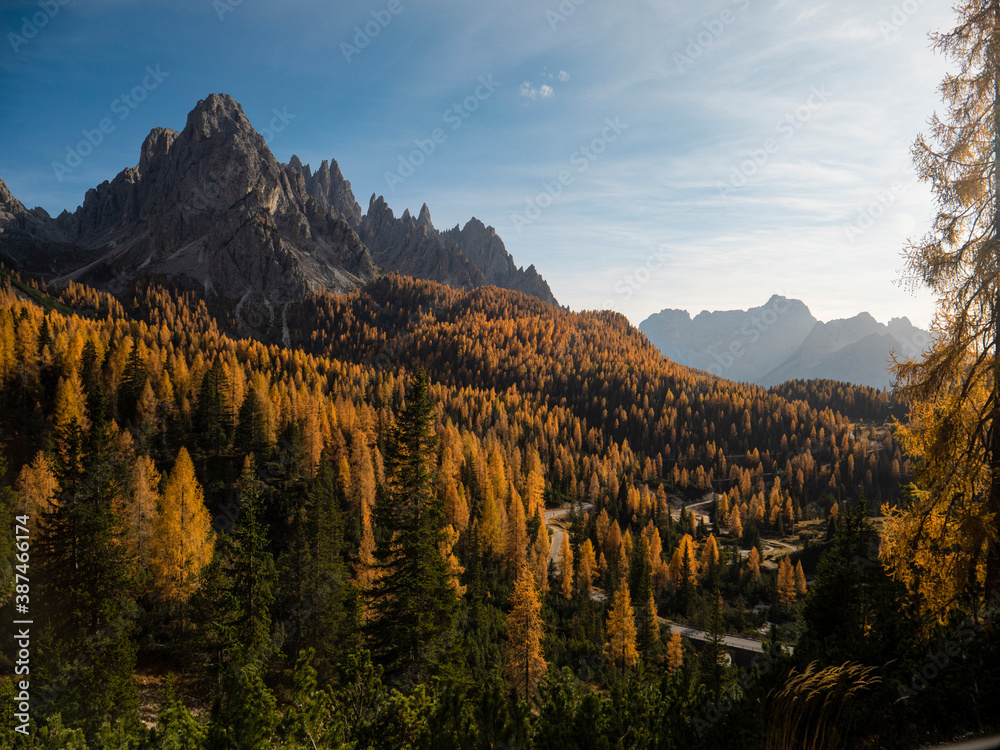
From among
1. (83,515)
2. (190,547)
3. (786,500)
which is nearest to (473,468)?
(190,547)

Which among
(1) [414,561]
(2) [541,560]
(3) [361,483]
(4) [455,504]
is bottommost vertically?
(2) [541,560]

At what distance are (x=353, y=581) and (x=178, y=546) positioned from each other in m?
13.7

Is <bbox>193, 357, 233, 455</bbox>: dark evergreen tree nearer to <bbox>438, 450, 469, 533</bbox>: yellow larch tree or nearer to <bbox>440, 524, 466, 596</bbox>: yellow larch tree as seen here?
<bbox>438, 450, 469, 533</bbox>: yellow larch tree

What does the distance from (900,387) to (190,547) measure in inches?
1713

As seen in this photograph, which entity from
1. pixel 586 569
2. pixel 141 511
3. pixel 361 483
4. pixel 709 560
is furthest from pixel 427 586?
pixel 709 560

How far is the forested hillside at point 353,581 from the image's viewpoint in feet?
31.6

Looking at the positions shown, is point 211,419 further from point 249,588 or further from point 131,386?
point 249,588

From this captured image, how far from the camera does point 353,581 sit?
114 feet

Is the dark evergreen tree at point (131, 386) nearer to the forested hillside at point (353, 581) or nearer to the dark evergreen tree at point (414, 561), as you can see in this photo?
the forested hillside at point (353, 581)

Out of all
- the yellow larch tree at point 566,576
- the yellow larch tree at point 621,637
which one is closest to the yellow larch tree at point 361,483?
the yellow larch tree at point 566,576

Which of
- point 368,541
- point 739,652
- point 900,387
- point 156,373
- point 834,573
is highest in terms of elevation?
point 156,373

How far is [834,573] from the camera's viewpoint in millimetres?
19125

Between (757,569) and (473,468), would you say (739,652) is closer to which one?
(757,569)

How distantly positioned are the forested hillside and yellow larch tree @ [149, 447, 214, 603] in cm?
19
